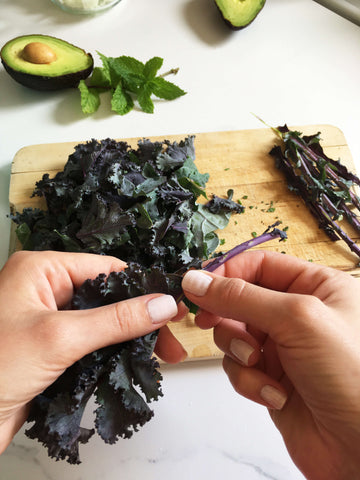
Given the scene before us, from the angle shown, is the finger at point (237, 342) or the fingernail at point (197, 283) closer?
the fingernail at point (197, 283)

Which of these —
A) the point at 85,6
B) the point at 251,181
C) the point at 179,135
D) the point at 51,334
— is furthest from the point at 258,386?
the point at 85,6

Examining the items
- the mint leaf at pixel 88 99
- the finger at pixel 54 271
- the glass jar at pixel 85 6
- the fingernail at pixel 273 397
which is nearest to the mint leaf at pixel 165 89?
the mint leaf at pixel 88 99

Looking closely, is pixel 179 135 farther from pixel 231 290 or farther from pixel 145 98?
pixel 231 290

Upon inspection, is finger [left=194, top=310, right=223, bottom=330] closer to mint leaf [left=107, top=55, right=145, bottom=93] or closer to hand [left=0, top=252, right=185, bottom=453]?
hand [left=0, top=252, right=185, bottom=453]

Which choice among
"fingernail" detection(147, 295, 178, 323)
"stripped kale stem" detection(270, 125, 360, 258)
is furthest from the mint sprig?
"fingernail" detection(147, 295, 178, 323)

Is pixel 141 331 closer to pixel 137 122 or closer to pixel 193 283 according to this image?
pixel 193 283

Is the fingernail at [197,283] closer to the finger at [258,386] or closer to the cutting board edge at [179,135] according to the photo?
the finger at [258,386]
